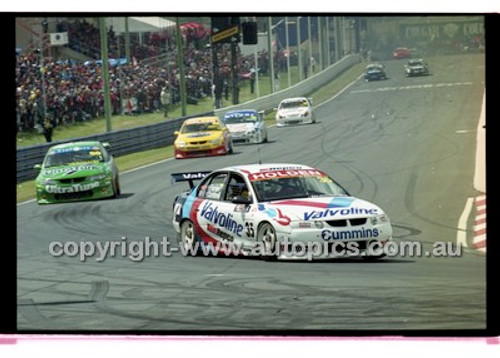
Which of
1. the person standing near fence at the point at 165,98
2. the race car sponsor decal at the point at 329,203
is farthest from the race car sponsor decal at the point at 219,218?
the person standing near fence at the point at 165,98

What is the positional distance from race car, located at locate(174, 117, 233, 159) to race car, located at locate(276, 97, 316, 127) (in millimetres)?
567

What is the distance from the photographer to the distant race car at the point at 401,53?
1260 cm

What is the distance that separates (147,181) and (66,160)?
3.65 feet

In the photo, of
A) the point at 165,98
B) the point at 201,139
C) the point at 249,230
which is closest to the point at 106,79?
the point at 165,98

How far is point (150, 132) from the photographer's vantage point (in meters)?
13.5

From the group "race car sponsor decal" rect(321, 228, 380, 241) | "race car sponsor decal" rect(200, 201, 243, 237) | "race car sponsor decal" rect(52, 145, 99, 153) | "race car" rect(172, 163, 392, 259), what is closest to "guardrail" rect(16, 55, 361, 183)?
"race car sponsor decal" rect(52, 145, 99, 153)

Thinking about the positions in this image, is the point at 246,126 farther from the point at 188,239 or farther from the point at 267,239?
the point at 188,239

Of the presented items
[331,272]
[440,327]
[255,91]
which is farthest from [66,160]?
[440,327]

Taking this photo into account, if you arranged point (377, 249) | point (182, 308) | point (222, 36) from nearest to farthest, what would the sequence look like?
point (182, 308) < point (222, 36) < point (377, 249)

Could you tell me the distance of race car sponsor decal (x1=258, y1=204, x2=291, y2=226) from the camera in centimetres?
1373

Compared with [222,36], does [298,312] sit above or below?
below

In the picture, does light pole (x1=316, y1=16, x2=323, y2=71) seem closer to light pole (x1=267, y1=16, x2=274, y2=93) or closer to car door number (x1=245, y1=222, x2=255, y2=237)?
light pole (x1=267, y1=16, x2=274, y2=93)

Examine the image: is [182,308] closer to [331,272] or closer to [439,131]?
[331,272]
